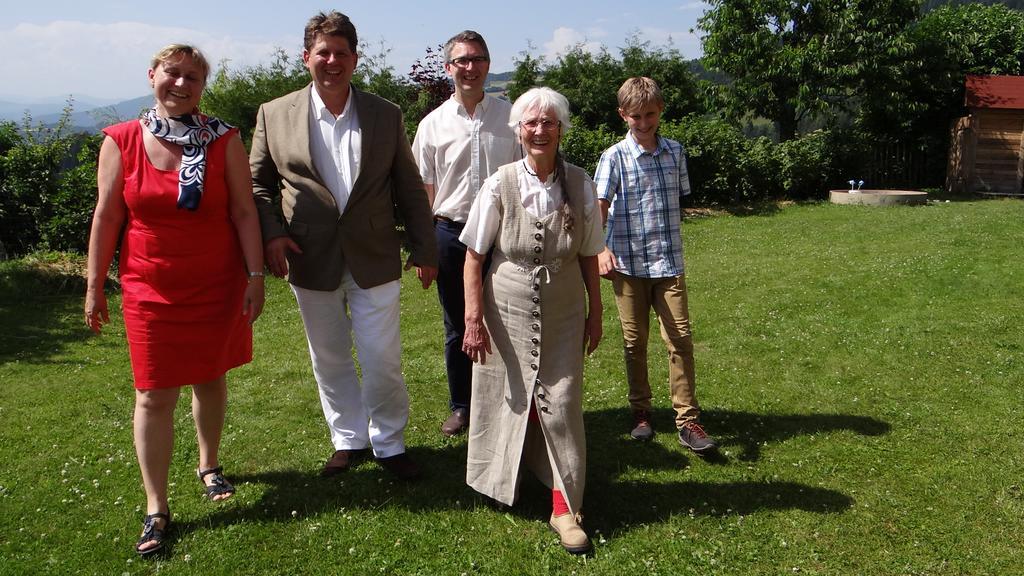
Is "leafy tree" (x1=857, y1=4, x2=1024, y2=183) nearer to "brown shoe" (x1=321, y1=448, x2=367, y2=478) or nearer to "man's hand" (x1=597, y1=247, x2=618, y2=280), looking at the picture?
"man's hand" (x1=597, y1=247, x2=618, y2=280)

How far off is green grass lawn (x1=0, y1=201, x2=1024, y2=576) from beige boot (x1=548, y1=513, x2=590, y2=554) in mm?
54

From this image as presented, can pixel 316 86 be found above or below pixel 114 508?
above

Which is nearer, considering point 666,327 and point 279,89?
point 666,327

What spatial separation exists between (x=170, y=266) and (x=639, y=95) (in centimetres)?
268

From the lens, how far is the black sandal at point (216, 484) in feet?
13.1

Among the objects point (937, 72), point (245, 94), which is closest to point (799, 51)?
point (937, 72)

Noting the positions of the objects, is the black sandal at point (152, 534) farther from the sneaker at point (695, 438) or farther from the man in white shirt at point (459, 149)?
the sneaker at point (695, 438)

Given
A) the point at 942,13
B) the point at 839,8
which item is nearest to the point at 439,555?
the point at 839,8

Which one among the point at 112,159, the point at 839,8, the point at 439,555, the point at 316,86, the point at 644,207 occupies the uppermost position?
the point at 839,8

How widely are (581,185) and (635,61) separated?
2274 centimetres

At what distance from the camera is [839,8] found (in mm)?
18062

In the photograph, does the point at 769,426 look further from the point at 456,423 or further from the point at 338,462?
the point at 338,462

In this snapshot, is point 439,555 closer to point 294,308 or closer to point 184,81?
point 184,81

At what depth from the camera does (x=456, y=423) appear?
4.86 m
